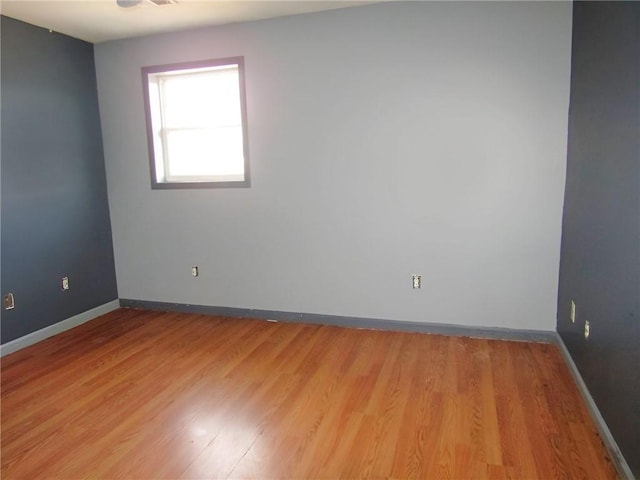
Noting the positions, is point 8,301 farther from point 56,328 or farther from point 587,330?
point 587,330

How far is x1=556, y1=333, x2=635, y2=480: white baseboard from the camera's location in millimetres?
1715

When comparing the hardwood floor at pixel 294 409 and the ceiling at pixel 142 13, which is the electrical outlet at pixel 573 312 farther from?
the ceiling at pixel 142 13

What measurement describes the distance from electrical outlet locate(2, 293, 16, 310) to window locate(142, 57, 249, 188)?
1464 millimetres

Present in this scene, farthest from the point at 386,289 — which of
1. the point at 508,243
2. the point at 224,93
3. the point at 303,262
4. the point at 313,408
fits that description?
the point at 224,93

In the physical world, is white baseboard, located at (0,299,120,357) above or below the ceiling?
below

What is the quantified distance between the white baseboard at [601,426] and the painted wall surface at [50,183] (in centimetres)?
391

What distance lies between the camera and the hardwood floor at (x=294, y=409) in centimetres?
186

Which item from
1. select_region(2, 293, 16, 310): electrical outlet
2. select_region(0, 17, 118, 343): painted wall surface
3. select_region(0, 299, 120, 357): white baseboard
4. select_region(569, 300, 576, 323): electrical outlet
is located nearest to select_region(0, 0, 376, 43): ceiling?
select_region(0, 17, 118, 343): painted wall surface

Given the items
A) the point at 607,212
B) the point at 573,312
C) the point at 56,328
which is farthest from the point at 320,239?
the point at 56,328

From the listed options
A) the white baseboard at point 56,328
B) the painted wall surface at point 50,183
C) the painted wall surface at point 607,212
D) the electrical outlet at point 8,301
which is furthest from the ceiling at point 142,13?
the white baseboard at point 56,328

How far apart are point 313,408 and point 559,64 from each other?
276 cm

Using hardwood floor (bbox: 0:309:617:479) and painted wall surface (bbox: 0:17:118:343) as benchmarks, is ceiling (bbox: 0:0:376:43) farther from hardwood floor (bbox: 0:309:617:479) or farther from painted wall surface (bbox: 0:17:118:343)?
hardwood floor (bbox: 0:309:617:479)

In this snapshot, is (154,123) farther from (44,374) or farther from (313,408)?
(313,408)

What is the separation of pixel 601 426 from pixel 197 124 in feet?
12.0
